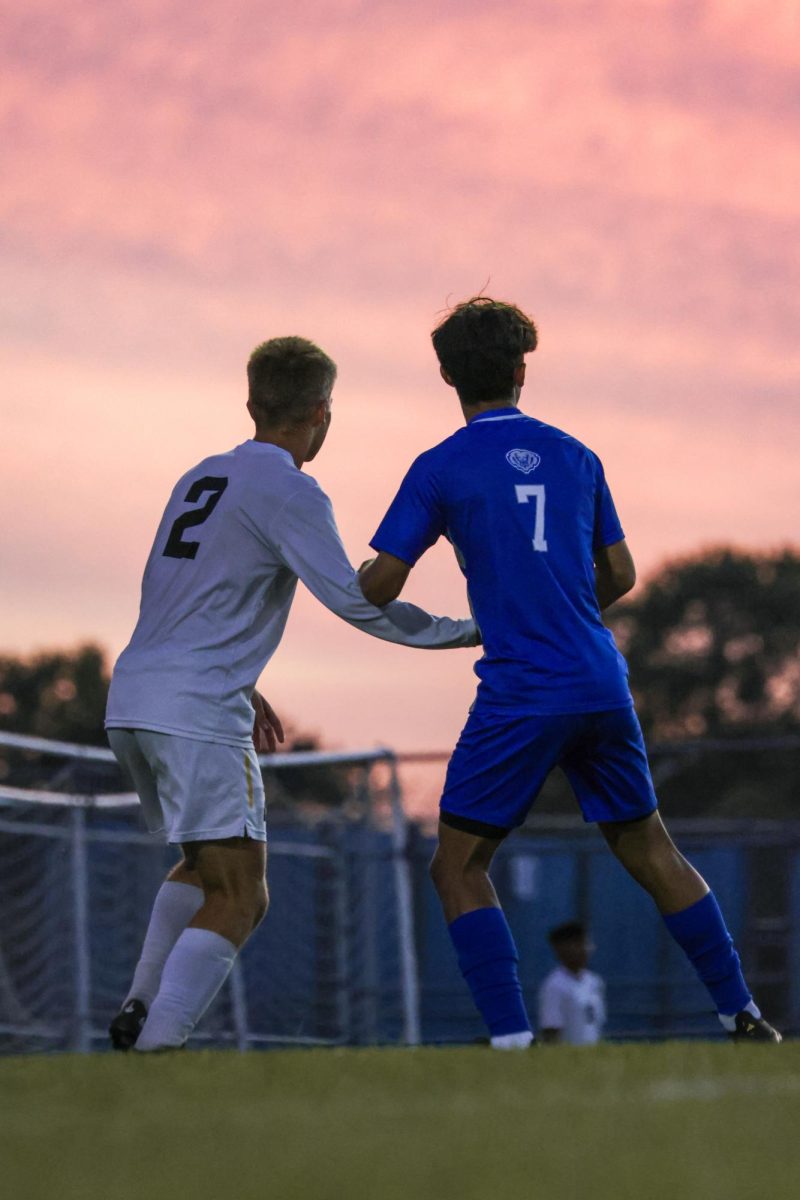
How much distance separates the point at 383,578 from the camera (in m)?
5.49

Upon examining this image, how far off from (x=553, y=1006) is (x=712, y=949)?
826cm

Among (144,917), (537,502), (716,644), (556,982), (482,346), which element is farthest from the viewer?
(716,644)

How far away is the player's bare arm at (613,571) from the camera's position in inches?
225

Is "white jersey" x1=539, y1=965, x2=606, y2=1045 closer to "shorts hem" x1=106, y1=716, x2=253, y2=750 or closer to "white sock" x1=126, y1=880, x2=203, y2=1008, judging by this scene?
"white sock" x1=126, y1=880, x2=203, y2=1008

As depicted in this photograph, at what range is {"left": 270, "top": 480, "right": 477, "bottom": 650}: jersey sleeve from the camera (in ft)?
18.0

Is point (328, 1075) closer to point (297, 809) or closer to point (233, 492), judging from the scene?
point (233, 492)

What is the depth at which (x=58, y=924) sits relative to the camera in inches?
491

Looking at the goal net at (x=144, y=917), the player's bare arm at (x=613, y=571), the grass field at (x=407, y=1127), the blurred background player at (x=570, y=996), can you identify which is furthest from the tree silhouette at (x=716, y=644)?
the grass field at (x=407, y=1127)

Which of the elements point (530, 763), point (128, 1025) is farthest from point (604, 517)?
point (128, 1025)

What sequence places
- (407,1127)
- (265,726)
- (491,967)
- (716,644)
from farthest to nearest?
(716,644) < (265,726) < (491,967) < (407,1127)

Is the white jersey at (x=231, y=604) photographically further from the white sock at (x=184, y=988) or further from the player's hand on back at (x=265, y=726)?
the white sock at (x=184, y=988)

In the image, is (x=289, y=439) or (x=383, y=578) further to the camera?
(x=289, y=439)

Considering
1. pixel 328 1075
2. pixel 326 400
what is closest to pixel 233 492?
pixel 326 400

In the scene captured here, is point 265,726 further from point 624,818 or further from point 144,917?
point 144,917
